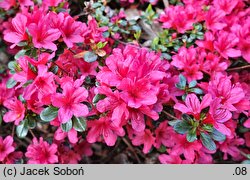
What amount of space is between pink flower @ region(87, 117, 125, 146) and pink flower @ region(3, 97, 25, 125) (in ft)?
1.20

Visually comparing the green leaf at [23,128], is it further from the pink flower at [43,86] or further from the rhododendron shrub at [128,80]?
the pink flower at [43,86]

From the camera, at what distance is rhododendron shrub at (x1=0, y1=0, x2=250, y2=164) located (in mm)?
1608

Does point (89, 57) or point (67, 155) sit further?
point (67, 155)

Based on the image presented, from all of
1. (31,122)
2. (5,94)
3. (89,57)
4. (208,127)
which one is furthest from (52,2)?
(208,127)

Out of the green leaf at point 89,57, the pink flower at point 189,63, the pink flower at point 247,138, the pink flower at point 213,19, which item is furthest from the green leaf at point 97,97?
the pink flower at point 247,138

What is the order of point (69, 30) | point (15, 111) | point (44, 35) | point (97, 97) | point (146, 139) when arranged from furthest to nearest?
point (146, 139)
point (15, 111)
point (69, 30)
point (44, 35)
point (97, 97)

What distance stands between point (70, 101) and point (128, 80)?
292 millimetres

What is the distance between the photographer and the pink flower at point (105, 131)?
1746 millimetres

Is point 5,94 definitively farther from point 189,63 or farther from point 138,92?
point 189,63

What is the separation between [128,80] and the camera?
151cm

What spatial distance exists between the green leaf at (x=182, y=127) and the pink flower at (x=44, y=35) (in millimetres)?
668

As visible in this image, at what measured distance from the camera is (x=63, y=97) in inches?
63.1

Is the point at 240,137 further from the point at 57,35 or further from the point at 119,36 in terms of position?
the point at 57,35
